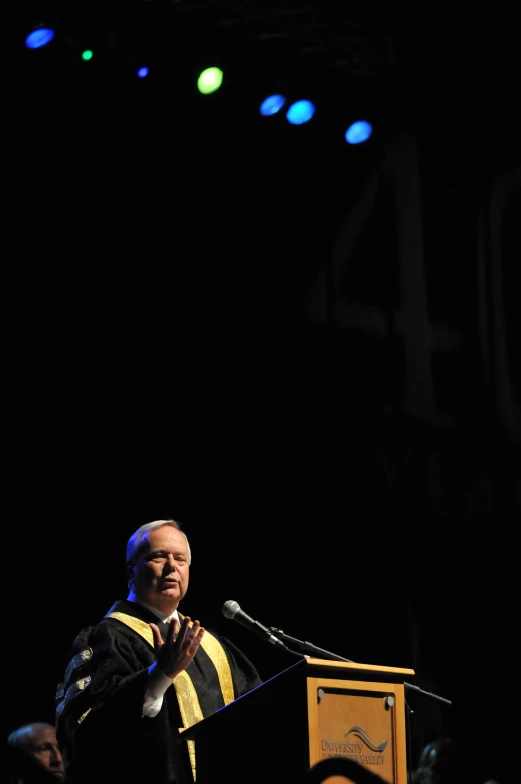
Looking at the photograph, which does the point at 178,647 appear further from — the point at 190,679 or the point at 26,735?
the point at 26,735

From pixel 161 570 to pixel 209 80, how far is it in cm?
317

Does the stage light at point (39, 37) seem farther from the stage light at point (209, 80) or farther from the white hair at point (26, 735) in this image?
the white hair at point (26, 735)

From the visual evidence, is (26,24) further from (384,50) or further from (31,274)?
(384,50)

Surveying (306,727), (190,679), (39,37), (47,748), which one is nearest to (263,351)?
(39,37)

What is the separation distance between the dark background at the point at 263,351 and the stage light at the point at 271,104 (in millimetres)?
57

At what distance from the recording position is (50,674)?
18.4ft

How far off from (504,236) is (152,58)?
2.68 meters

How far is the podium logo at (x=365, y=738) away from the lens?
3615mm

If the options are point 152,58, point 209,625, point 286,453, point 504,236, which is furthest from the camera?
point 504,236

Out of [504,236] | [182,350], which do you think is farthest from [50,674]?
[504,236]

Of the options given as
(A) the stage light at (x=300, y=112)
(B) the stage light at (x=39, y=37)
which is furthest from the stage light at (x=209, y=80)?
(B) the stage light at (x=39, y=37)

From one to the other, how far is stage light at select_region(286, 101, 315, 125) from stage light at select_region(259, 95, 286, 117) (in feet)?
0.32

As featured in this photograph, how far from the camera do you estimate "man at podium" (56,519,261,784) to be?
393 cm

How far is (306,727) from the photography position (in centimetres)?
343
